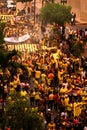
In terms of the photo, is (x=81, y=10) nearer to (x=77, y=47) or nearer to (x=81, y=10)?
(x=81, y=10)

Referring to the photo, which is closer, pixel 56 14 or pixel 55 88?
pixel 55 88

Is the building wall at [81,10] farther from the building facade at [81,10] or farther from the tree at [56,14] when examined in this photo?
the tree at [56,14]

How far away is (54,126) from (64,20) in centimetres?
1926

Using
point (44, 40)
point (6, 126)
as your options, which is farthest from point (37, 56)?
point (6, 126)

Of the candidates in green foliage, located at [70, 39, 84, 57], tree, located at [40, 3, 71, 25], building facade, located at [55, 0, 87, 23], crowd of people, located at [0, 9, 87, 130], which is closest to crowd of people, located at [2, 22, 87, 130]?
crowd of people, located at [0, 9, 87, 130]

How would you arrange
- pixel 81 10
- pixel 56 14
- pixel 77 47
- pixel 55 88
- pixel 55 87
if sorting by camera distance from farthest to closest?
pixel 81 10, pixel 56 14, pixel 77 47, pixel 55 87, pixel 55 88

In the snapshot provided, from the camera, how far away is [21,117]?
15.2 metres

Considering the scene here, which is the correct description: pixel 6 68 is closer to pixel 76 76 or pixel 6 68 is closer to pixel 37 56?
pixel 76 76

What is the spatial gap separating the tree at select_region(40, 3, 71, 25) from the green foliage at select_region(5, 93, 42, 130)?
20624mm

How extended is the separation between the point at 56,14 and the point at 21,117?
2100cm

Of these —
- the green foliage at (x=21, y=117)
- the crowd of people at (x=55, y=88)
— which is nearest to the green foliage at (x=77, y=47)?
the crowd of people at (x=55, y=88)

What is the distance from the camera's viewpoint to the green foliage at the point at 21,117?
1520cm

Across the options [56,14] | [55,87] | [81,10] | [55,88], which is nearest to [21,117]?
[55,88]

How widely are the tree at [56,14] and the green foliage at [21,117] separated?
20624 millimetres
